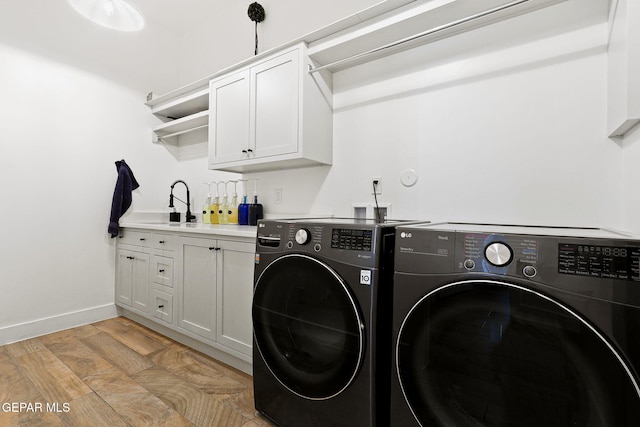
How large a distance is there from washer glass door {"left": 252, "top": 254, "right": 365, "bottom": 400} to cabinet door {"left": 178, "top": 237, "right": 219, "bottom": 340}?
64 cm

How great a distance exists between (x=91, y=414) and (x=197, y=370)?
0.53 metres

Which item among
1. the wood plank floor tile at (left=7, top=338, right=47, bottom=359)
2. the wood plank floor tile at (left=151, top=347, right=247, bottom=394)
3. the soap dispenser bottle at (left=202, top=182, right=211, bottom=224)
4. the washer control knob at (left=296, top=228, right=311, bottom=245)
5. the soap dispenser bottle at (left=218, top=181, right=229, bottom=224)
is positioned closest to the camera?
the washer control knob at (left=296, top=228, right=311, bottom=245)

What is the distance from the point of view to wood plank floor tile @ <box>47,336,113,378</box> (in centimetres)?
183

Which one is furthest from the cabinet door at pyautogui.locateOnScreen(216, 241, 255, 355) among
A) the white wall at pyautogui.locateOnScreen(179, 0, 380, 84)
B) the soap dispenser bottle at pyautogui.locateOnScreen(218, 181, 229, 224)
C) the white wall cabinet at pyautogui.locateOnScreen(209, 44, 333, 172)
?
the white wall at pyautogui.locateOnScreen(179, 0, 380, 84)

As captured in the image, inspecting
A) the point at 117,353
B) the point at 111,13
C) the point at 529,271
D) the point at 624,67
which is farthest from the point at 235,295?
the point at 111,13

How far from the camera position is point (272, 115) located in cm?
A: 193

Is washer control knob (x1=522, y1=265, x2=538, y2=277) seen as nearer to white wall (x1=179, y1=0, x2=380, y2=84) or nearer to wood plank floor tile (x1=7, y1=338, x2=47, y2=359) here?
white wall (x1=179, y1=0, x2=380, y2=84)

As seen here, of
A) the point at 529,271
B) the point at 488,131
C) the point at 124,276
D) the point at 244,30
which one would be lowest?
the point at 124,276

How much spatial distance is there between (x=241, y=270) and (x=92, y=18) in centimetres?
252

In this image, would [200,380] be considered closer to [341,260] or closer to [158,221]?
[341,260]

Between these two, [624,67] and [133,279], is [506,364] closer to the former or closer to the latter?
[624,67]

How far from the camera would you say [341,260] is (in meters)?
1.13

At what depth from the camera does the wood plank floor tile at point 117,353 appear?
187 centimetres

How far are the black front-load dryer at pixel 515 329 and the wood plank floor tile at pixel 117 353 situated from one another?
1656 mm
